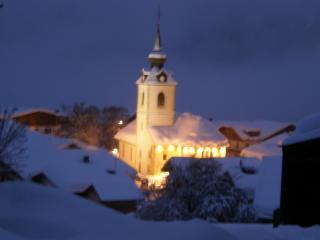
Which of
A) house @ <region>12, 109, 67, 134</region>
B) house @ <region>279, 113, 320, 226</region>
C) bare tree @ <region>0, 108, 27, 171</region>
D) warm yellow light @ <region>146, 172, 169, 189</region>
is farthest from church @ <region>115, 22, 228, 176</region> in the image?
house @ <region>279, 113, 320, 226</region>

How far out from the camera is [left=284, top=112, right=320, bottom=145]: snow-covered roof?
19.2 feet

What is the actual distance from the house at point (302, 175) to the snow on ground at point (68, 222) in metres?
3.37

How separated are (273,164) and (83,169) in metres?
7.13

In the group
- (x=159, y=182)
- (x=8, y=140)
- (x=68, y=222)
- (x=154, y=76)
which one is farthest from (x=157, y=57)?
(x=68, y=222)

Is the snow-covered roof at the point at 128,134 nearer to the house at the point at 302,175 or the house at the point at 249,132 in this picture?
the house at the point at 249,132

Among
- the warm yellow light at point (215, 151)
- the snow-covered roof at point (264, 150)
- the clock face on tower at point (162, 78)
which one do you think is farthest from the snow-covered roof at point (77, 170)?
the clock face on tower at point (162, 78)

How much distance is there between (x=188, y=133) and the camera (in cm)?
3031

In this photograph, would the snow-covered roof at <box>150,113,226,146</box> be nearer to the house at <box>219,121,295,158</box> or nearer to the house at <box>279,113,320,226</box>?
the house at <box>219,121,295,158</box>

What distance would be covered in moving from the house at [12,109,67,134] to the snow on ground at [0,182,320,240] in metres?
30.9

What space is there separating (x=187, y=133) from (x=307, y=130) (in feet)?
79.8

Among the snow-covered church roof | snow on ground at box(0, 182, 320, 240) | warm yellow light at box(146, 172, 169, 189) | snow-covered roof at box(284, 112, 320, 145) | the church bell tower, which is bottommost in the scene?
snow on ground at box(0, 182, 320, 240)

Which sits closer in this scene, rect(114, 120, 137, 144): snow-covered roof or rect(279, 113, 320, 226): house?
rect(279, 113, 320, 226): house

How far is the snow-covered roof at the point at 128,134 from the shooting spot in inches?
1284

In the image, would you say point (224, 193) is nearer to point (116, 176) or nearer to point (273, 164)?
point (273, 164)
